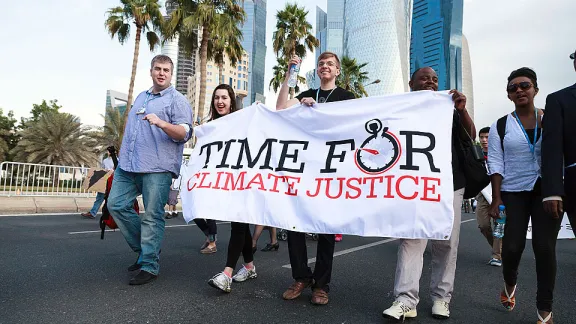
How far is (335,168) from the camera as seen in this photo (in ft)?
10.8

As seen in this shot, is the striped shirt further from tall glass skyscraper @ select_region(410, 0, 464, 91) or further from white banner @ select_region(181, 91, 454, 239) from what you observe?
tall glass skyscraper @ select_region(410, 0, 464, 91)

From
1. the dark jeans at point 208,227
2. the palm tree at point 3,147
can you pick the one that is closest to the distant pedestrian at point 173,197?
the dark jeans at point 208,227

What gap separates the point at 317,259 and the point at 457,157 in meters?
1.36

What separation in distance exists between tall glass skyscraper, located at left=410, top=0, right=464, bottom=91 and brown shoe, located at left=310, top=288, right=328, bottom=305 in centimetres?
13624

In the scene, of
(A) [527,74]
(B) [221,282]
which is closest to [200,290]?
(B) [221,282]

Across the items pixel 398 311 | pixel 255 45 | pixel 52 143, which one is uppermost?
pixel 255 45

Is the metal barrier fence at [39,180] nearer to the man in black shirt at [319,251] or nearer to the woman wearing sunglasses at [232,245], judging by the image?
the woman wearing sunglasses at [232,245]

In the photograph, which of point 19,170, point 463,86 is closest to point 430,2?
point 463,86

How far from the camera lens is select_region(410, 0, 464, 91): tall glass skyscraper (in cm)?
13138

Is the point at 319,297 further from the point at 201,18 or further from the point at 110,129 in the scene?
the point at 110,129

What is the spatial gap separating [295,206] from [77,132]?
35971mm

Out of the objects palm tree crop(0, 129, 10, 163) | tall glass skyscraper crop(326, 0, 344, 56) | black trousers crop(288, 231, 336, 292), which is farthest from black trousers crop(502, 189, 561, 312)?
tall glass skyscraper crop(326, 0, 344, 56)

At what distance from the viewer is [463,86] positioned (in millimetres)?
150000

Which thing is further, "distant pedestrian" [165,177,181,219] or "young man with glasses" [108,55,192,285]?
"distant pedestrian" [165,177,181,219]
